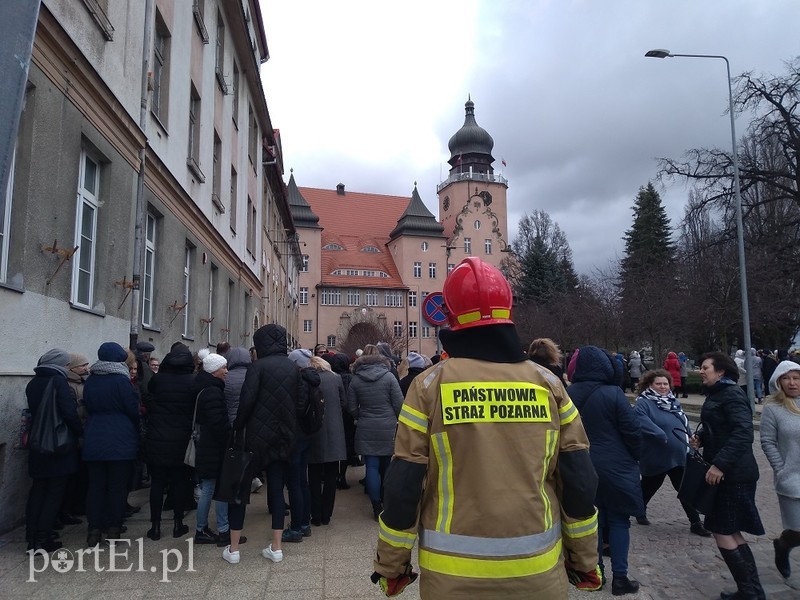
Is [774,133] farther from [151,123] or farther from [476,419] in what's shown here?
[476,419]

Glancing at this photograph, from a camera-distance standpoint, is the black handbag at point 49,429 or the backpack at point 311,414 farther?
the backpack at point 311,414

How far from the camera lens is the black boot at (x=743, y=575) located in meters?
4.66

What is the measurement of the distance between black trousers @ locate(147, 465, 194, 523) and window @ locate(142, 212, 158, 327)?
17.6ft

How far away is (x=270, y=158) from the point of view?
27.1 meters

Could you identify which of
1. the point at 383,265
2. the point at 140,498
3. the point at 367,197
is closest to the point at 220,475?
the point at 140,498

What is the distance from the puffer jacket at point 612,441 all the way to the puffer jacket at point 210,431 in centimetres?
333

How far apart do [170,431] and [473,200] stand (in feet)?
238

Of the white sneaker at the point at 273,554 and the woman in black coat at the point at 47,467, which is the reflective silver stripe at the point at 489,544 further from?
the woman in black coat at the point at 47,467

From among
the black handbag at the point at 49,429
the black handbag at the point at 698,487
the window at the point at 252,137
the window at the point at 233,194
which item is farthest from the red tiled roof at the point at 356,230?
the black handbag at the point at 698,487

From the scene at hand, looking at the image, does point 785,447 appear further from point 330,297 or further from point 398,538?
point 330,297

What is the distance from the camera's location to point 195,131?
48.1 ft

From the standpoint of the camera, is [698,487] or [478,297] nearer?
[478,297]

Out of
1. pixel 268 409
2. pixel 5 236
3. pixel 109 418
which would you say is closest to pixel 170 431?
pixel 109 418

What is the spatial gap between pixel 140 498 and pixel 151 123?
6.42m
